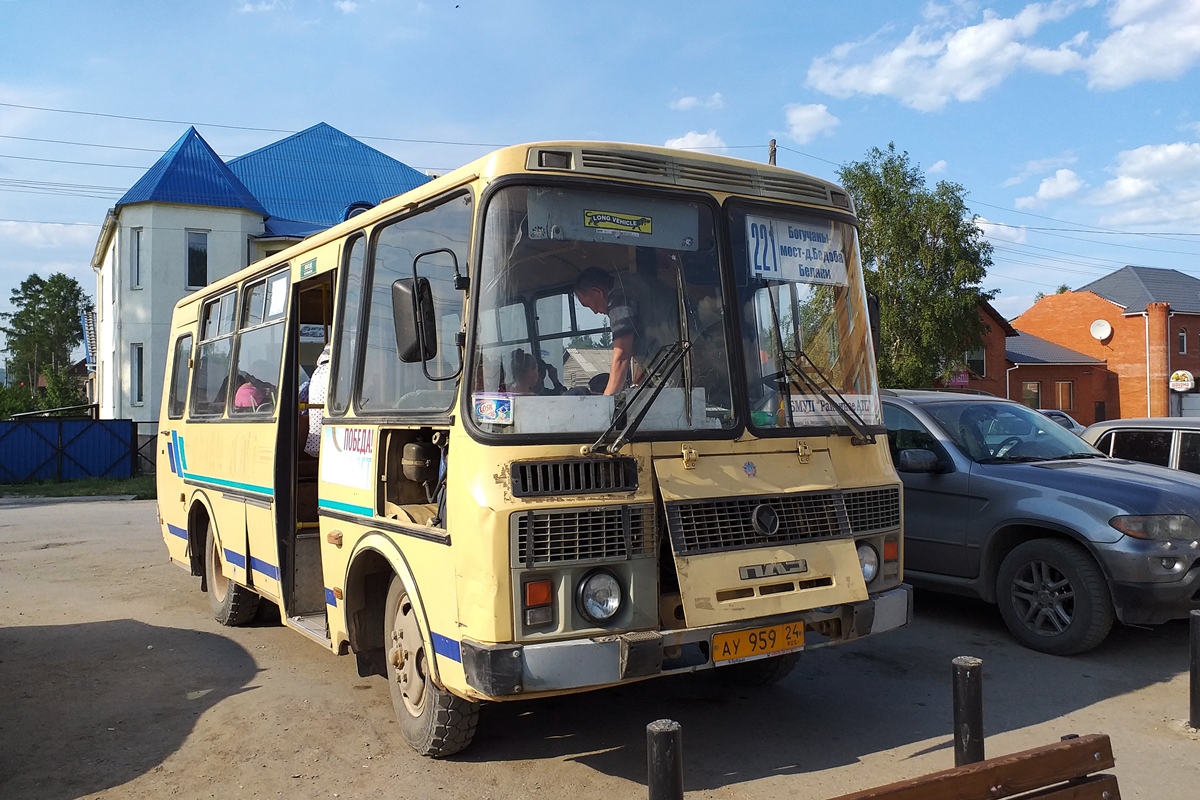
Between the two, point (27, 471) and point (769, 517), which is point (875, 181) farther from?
point (769, 517)

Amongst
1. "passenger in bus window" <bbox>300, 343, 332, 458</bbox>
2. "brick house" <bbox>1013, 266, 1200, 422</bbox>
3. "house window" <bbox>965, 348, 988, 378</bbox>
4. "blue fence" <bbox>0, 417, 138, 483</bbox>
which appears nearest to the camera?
"passenger in bus window" <bbox>300, 343, 332, 458</bbox>

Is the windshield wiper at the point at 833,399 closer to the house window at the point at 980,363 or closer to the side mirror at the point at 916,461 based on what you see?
the side mirror at the point at 916,461

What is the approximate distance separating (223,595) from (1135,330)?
51.4 meters

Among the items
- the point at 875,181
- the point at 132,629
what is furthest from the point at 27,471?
the point at 875,181

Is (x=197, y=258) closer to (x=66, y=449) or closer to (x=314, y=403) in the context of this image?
(x=66, y=449)

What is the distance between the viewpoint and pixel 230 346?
8.04 meters

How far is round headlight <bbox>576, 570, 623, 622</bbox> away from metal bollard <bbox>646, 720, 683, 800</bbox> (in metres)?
1.13

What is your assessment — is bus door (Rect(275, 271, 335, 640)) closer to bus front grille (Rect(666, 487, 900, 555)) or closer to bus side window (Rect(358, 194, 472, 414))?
bus side window (Rect(358, 194, 472, 414))

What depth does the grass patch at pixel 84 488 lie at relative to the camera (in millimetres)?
22734

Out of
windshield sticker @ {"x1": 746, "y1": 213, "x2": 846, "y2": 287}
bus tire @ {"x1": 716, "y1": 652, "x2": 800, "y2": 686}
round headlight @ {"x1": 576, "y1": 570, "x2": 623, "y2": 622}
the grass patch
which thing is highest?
windshield sticker @ {"x1": 746, "y1": 213, "x2": 846, "y2": 287}

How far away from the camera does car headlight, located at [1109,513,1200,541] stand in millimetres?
6434

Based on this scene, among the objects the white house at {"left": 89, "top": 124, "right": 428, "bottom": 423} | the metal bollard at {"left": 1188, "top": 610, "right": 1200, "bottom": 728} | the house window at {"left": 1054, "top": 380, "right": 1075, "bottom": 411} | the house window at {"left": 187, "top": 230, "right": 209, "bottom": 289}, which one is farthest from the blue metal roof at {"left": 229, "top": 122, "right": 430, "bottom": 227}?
the house window at {"left": 1054, "top": 380, "right": 1075, "bottom": 411}

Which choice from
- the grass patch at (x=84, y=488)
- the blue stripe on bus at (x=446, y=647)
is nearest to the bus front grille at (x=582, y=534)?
the blue stripe on bus at (x=446, y=647)

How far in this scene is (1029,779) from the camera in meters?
3.32
